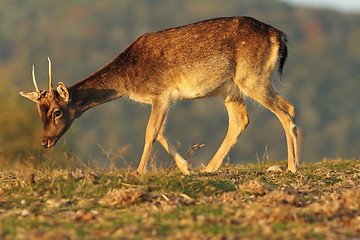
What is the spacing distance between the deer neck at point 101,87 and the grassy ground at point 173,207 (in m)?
2.63

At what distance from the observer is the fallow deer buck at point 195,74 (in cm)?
1171

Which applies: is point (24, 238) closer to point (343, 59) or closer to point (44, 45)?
point (343, 59)

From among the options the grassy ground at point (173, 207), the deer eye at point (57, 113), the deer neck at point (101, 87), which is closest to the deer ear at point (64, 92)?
the deer eye at point (57, 113)

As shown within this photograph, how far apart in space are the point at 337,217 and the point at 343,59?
171 m

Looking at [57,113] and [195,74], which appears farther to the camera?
[195,74]

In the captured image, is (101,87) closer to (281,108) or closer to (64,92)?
(64,92)

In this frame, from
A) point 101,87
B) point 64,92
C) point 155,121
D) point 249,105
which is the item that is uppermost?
point 64,92

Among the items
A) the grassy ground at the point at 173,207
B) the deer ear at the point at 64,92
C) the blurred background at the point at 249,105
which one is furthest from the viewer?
the blurred background at the point at 249,105

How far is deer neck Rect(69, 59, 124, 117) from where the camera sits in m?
12.2

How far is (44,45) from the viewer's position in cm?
18788

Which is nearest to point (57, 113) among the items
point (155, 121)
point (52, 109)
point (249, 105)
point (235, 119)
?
point (52, 109)

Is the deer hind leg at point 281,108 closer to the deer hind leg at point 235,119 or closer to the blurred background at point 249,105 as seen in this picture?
the deer hind leg at point 235,119

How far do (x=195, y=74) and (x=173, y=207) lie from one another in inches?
179

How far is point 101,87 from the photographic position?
40.4ft
